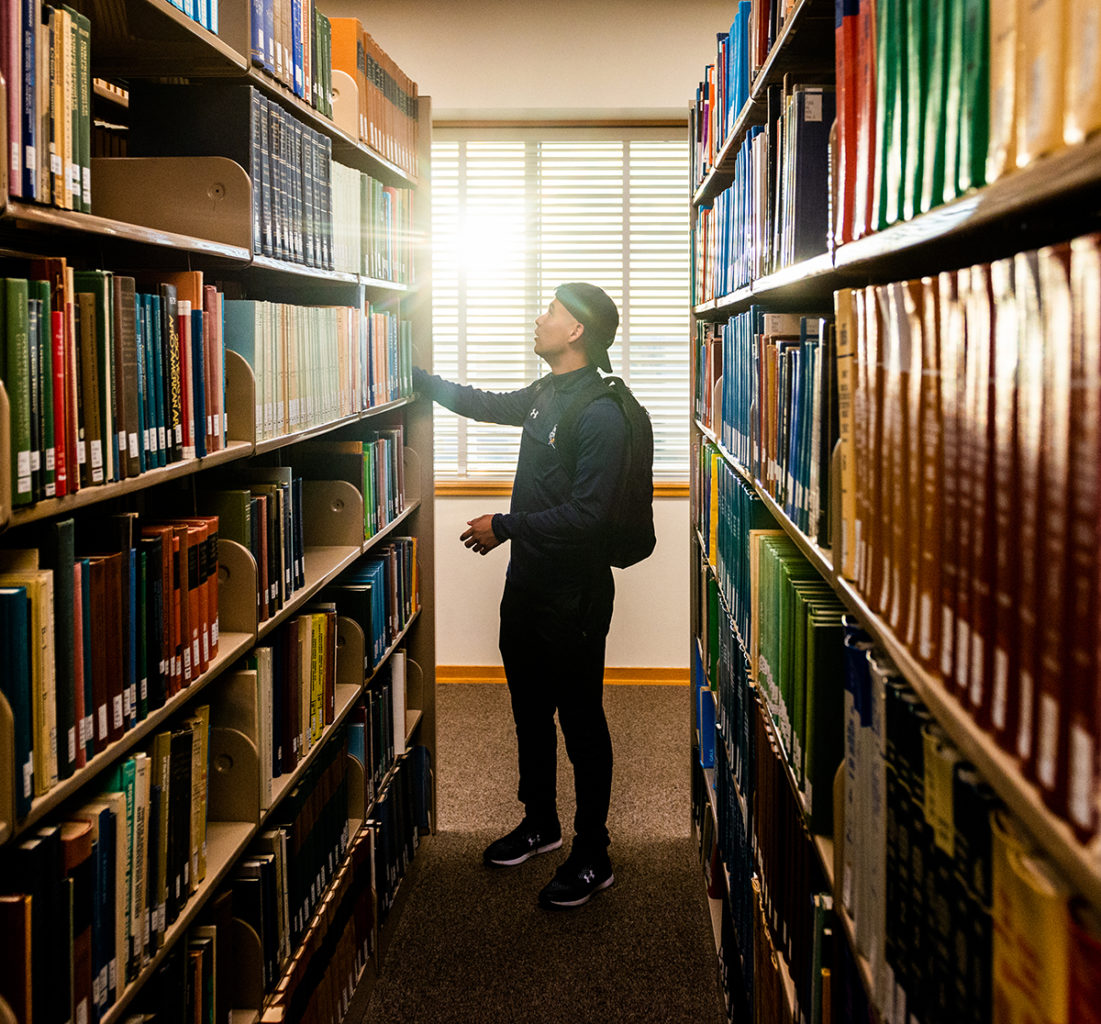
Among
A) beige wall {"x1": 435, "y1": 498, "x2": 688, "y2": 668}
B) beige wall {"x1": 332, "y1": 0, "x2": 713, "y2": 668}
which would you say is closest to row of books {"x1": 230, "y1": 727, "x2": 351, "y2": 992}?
beige wall {"x1": 435, "y1": 498, "x2": 688, "y2": 668}

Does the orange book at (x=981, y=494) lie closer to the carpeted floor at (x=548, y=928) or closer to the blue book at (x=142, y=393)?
the blue book at (x=142, y=393)

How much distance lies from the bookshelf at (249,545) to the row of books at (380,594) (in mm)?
13

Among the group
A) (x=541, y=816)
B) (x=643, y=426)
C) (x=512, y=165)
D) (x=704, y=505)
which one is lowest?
(x=541, y=816)

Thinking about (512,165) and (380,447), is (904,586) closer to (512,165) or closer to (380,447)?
(380,447)

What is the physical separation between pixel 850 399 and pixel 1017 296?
452mm

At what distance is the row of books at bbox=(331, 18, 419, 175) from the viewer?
2.55 meters

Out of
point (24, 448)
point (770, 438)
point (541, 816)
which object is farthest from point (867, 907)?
point (541, 816)

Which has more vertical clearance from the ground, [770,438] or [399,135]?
[399,135]

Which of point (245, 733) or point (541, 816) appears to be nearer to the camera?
point (245, 733)

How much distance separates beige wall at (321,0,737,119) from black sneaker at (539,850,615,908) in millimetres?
3037

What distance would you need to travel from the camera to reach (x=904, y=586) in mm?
892


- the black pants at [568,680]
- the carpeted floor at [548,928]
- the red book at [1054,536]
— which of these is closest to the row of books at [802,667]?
the red book at [1054,536]

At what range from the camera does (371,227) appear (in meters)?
2.70

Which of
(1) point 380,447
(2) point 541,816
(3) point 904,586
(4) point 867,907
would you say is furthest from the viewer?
(2) point 541,816
